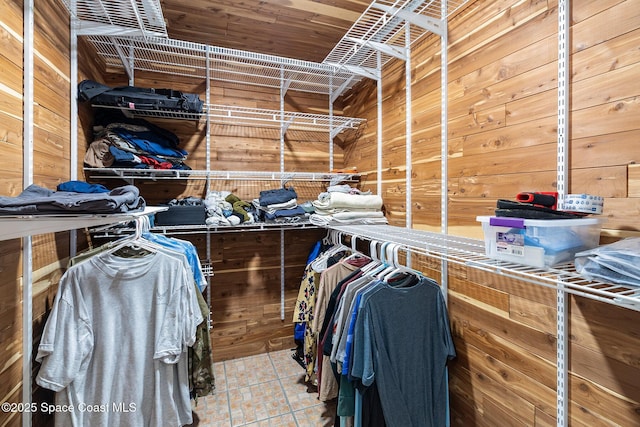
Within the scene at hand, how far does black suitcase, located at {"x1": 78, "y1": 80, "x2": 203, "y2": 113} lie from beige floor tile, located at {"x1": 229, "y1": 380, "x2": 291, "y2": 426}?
6.31ft

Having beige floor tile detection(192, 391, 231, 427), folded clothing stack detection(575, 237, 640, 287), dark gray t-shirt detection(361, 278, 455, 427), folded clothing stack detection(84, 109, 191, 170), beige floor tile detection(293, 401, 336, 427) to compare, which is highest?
folded clothing stack detection(84, 109, 191, 170)

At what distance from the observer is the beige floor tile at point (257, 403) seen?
1.79m

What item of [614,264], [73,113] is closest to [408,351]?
[614,264]

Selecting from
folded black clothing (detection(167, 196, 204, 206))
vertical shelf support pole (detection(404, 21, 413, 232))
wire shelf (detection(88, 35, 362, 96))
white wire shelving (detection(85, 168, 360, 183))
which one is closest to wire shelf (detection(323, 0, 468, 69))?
vertical shelf support pole (detection(404, 21, 413, 232))

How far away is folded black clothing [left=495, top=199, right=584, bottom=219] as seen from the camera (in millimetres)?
815

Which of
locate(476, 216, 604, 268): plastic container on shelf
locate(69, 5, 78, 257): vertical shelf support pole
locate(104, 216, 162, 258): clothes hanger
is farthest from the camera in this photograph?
locate(69, 5, 78, 257): vertical shelf support pole

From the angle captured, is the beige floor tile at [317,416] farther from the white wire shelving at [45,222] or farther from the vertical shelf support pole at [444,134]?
the white wire shelving at [45,222]

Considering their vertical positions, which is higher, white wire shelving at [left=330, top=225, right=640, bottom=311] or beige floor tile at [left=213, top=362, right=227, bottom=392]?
white wire shelving at [left=330, top=225, right=640, bottom=311]

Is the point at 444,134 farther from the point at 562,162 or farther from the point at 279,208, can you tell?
the point at 279,208

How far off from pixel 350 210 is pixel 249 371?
4.71 ft

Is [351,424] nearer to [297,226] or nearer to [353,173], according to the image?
[297,226]

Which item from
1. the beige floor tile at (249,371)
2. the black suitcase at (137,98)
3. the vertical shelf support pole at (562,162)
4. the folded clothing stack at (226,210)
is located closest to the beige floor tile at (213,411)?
the beige floor tile at (249,371)

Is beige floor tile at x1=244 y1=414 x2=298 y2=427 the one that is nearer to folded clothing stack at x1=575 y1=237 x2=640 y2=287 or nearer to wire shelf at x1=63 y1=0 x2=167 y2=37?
folded clothing stack at x1=575 y1=237 x2=640 y2=287

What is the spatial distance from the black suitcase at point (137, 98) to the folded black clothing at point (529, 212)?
1886 millimetres
